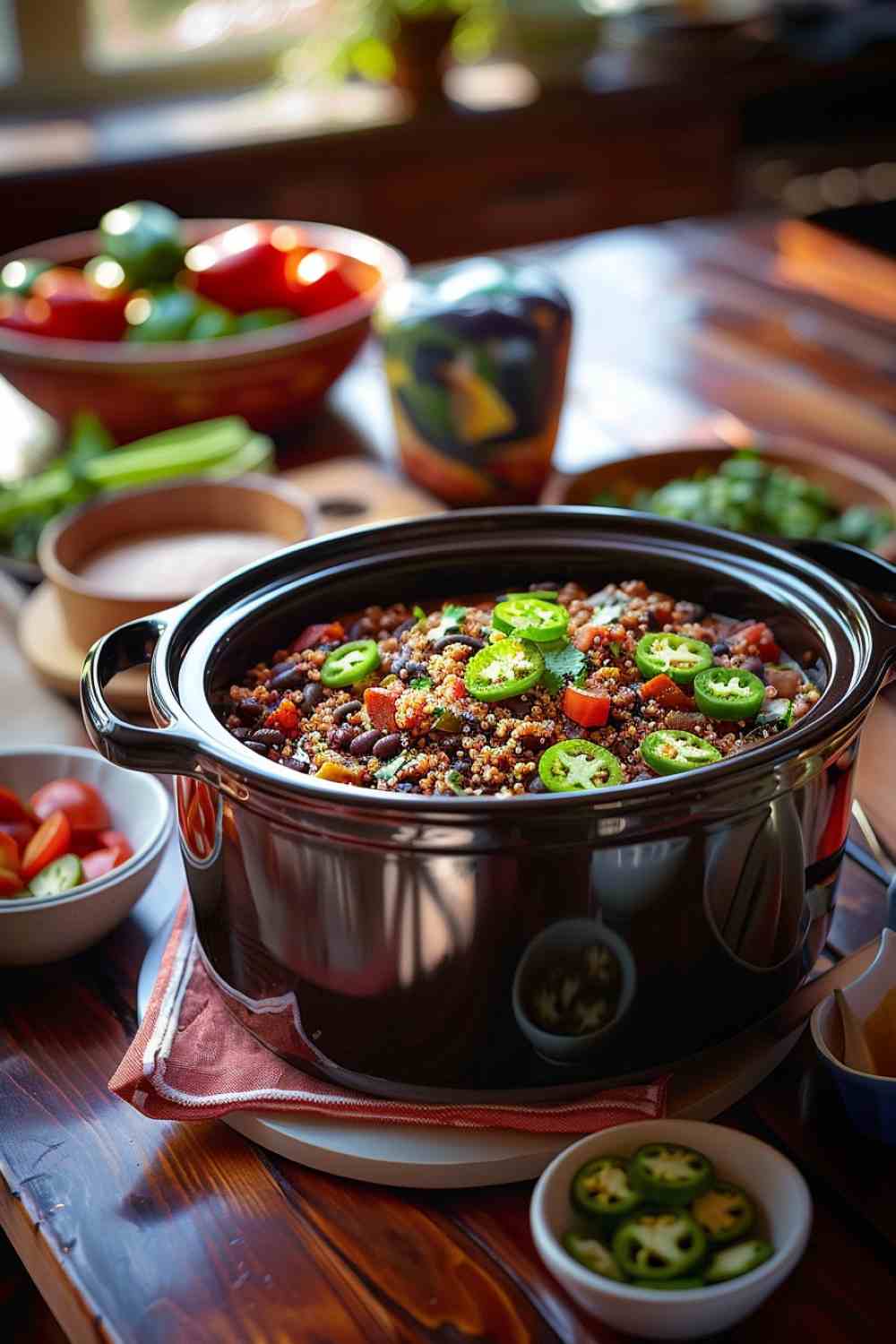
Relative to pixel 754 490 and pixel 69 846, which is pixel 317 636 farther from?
pixel 754 490

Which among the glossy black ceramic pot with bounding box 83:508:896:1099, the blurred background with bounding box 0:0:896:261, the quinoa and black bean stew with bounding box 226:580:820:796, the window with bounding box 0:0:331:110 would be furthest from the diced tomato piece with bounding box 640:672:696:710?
the window with bounding box 0:0:331:110

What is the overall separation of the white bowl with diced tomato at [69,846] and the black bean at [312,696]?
20cm

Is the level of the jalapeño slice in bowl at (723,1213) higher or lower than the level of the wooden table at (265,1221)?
higher

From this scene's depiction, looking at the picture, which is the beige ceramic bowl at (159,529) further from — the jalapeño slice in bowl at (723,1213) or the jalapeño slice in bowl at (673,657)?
the jalapeño slice in bowl at (723,1213)

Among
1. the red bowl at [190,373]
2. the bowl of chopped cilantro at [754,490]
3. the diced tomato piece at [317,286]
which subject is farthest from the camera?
the diced tomato piece at [317,286]

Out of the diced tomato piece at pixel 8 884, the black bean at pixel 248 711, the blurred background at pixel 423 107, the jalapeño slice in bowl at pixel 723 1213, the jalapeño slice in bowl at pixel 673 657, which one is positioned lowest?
the blurred background at pixel 423 107

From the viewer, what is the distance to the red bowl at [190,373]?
2.09 m

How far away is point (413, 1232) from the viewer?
3.22ft

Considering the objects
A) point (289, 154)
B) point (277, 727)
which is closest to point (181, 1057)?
point (277, 727)

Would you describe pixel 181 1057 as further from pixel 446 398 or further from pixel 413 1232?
pixel 446 398

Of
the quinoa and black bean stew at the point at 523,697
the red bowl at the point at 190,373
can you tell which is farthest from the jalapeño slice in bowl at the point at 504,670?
the red bowl at the point at 190,373

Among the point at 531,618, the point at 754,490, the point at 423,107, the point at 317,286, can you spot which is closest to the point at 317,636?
the point at 531,618

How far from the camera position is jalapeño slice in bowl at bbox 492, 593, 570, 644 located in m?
1.15

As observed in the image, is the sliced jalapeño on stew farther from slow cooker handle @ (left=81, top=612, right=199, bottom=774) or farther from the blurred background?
the blurred background
